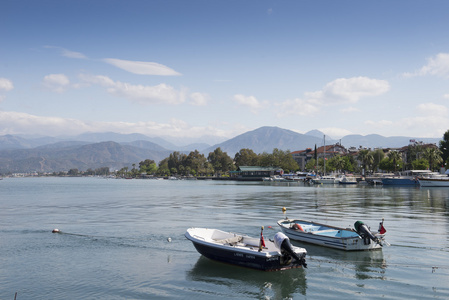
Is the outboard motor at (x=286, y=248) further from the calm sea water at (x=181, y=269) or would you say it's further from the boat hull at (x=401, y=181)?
the boat hull at (x=401, y=181)

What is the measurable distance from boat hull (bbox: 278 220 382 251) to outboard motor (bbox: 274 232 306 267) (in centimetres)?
725

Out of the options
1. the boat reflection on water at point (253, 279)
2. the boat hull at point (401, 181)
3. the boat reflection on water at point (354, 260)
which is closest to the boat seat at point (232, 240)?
the boat reflection on water at point (253, 279)

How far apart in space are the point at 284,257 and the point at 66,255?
17.8 meters

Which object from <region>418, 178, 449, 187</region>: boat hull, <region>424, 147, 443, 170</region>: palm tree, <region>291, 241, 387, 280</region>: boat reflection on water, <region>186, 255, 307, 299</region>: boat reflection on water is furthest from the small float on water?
<region>424, 147, 443, 170</region>: palm tree

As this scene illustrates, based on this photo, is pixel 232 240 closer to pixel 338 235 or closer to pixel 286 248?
pixel 286 248

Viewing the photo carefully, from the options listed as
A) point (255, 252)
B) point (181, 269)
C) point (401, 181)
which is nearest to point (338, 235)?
point (255, 252)

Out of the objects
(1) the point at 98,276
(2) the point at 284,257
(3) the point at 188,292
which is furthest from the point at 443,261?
(1) the point at 98,276

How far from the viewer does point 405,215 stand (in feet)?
173

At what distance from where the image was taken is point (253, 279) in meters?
24.2

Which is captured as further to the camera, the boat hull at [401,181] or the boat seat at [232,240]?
the boat hull at [401,181]

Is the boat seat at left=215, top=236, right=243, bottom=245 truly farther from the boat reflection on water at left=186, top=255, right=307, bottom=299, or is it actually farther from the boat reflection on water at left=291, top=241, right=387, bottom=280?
the boat reflection on water at left=291, top=241, right=387, bottom=280

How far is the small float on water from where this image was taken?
24.5 meters

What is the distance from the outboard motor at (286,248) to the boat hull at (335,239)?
7.25 meters

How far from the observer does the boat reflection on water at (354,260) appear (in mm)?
25328
